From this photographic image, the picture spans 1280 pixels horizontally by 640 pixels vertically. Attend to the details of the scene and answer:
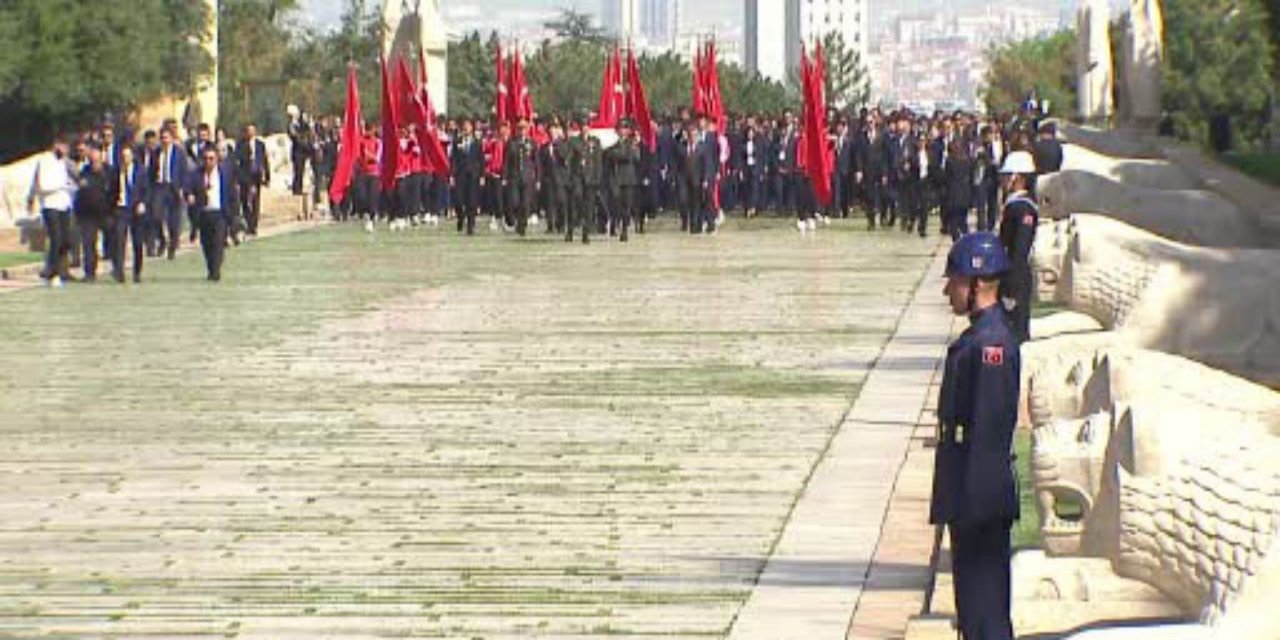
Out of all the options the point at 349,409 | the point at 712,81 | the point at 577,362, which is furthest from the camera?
the point at 712,81

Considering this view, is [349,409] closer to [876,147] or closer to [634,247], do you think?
[634,247]

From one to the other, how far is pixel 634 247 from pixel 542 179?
3832 mm

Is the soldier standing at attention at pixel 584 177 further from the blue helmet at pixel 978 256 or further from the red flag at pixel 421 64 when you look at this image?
the blue helmet at pixel 978 256

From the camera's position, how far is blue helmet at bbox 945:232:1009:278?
34.9 feet

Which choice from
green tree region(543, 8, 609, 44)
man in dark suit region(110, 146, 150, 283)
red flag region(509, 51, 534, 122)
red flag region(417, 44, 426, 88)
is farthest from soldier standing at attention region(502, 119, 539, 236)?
green tree region(543, 8, 609, 44)

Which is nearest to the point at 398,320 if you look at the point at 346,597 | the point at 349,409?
the point at 349,409

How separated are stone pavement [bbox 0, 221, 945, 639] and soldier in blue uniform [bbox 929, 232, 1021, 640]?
2073 mm

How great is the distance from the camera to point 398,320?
1200 inches

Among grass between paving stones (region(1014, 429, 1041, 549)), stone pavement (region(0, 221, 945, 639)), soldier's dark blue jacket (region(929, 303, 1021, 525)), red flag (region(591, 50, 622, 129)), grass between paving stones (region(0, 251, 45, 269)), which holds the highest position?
red flag (region(591, 50, 622, 129))

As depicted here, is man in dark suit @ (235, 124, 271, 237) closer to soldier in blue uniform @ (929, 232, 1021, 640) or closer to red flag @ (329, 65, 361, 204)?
red flag @ (329, 65, 361, 204)

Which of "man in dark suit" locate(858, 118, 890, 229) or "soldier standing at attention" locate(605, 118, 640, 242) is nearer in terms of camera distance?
"soldier standing at attention" locate(605, 118, 640, 242)

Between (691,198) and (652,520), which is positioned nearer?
(652,520)

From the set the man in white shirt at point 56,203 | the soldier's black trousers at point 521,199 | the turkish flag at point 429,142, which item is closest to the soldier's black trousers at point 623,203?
the soldier's black trousers at point 521,199

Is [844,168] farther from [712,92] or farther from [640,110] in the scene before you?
[712,92]
